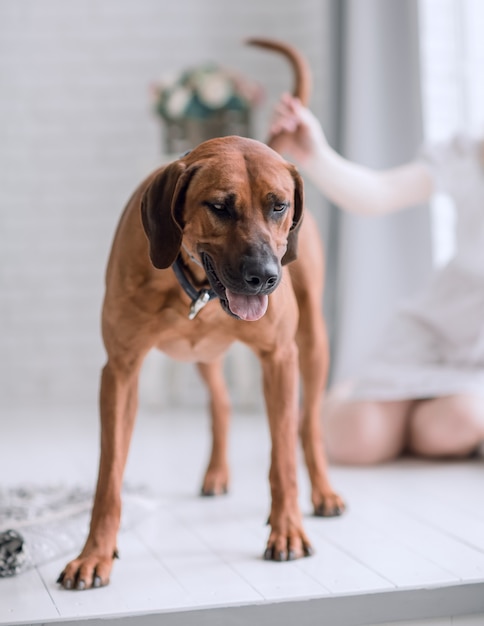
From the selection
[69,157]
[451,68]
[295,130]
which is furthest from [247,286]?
[69,157]

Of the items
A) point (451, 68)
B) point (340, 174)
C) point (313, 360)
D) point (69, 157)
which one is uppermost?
point (451, 68)

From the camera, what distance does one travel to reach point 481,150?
253 cm

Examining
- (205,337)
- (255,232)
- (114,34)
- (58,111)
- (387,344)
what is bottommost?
(387,344)

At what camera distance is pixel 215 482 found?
210cm

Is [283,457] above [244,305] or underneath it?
underneath

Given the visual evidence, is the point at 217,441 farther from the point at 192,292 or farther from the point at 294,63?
the point at 294,63

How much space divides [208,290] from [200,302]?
23 millimetres

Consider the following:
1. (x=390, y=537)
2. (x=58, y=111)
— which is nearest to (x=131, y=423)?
(x=390, y=537)

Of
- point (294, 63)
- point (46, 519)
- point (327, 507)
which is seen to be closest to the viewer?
point (46, 519)

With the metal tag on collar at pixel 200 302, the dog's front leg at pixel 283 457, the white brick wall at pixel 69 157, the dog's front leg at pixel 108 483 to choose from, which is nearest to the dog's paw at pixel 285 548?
the dog's front leg at pixel 283 457

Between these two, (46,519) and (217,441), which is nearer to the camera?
(46,519)

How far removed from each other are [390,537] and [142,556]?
1.53 feet

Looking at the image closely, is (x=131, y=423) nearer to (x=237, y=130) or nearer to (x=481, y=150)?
(x=481, y=150)

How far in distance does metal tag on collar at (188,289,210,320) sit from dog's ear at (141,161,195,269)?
124 millimetres
